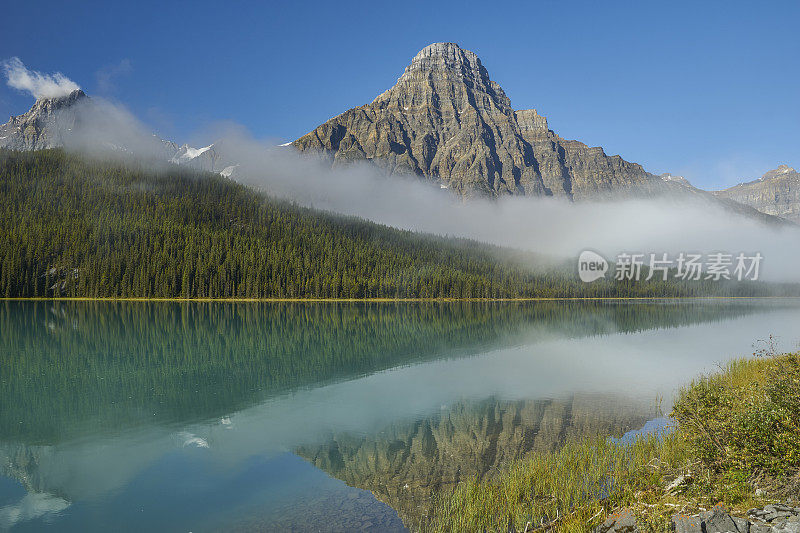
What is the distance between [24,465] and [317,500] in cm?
1127

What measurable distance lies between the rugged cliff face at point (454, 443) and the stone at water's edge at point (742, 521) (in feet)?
22.3

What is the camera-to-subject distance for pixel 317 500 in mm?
14258

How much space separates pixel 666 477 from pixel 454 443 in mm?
8397

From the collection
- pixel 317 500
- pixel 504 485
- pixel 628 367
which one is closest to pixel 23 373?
pixel 317 500

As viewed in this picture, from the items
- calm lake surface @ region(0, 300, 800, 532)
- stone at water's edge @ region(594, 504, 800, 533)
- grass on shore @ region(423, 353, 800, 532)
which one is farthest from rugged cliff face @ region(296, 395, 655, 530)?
stone at water's edge @ region(594, 504, 800, 533)

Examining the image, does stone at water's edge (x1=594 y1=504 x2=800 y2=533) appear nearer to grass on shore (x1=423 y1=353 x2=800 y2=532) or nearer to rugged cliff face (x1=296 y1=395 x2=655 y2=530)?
grass on shore (x1=423 y1=353 x2=800 y2=532)

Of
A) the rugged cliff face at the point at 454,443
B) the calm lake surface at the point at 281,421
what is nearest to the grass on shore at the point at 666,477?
the rugged cliff face at the point at 454,443

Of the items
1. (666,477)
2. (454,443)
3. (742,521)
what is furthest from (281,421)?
(742,521)

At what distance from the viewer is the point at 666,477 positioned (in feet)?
44.8

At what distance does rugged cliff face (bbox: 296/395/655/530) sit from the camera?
15555 mm

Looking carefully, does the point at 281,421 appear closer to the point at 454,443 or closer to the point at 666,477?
the point at 454,443

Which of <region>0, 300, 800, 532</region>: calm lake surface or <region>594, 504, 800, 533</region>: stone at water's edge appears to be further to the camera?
<region>0, 300, 800, 532</region>: calm lake surface

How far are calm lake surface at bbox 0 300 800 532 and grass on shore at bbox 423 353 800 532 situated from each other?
191 cm

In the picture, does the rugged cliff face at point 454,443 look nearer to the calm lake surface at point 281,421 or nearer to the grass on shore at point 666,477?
the calm lake surface at point 281,421
